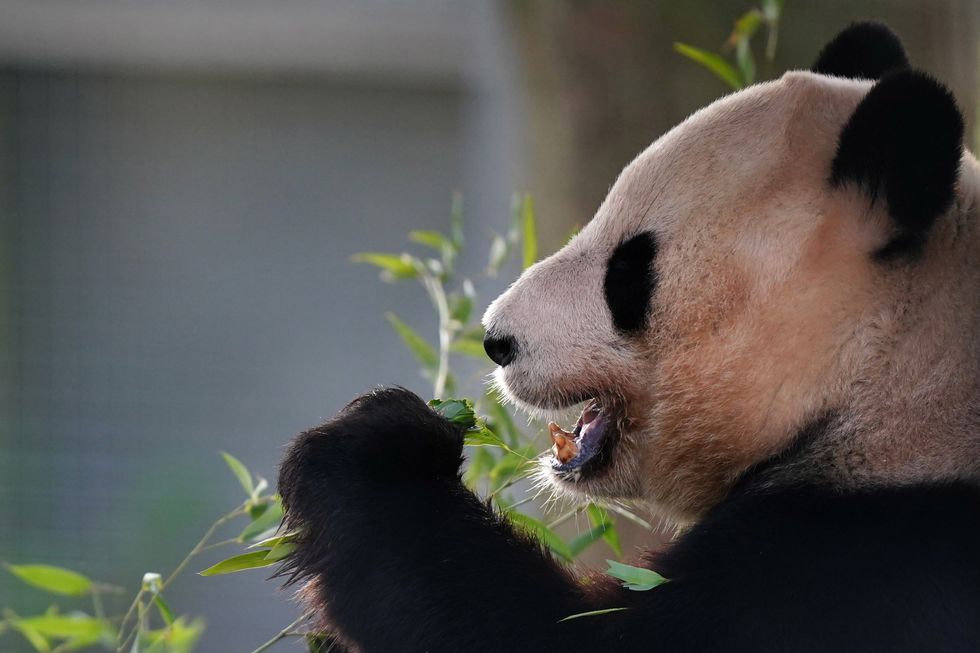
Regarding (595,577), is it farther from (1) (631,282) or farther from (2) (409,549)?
(1) (631,282)

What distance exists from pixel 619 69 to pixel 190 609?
319 centimetres

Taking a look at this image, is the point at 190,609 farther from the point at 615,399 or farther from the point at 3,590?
the point at 615,399

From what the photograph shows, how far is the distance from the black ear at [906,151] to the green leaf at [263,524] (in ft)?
3.10

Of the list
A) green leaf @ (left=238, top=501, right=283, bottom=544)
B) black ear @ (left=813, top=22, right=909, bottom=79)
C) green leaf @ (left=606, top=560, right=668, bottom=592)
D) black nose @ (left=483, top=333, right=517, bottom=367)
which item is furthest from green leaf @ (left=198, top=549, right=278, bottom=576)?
black ear @ (left=813, top=22, right=909, bottom=79)

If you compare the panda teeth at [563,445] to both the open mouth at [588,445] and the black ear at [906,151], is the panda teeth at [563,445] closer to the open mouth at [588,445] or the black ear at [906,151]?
the open mouth at [588,445]

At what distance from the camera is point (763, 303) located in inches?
58.5

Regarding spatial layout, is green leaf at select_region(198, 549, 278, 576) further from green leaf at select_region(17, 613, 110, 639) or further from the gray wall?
the gray wall

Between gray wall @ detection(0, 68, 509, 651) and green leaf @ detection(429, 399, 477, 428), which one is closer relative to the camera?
green leaf @ detection(429, 399, 477, 428)

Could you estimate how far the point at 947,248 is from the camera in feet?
4.74

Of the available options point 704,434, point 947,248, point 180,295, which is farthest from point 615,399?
point 180,295

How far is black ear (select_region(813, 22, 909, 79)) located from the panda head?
8.0 inches

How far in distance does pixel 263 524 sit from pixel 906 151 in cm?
104

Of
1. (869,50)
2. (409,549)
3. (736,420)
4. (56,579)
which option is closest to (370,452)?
(409,549)

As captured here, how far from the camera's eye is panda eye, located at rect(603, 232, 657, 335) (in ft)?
5.12
